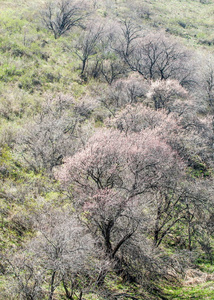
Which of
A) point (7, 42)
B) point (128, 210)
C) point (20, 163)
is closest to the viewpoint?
point (128, 210)

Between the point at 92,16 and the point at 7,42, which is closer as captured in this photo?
the point at 7,42

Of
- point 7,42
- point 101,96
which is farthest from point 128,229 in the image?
point 7,42

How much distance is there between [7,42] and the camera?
24.2 metres

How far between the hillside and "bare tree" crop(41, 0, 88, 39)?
184 mm

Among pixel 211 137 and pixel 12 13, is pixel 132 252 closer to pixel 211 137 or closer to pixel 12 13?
pixel 211 137

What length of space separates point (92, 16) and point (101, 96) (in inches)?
827

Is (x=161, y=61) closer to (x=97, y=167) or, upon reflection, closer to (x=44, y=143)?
(x=44, y=143)

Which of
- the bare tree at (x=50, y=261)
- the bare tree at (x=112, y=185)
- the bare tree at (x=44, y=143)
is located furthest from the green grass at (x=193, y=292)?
the bare tree at (x=44, y=143)

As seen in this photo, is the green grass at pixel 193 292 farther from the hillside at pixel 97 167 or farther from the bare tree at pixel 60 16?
the bare tree at pixel 60 16

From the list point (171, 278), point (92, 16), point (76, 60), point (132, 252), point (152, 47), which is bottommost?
point (171, 278)

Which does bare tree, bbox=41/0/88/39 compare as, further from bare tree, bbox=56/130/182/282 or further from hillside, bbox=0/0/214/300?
bare tree, bbox=56/130/182/282

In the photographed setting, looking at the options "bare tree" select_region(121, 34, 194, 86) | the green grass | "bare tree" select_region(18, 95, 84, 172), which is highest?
"bare tree" select_region(121, 34, 194, 86)

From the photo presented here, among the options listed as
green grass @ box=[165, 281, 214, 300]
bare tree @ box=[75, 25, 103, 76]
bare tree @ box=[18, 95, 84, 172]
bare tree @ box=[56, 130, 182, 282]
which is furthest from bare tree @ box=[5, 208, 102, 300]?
bare tree @ box=[75, 25, 103, 76]

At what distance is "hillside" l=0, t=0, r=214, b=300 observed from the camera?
785cm
